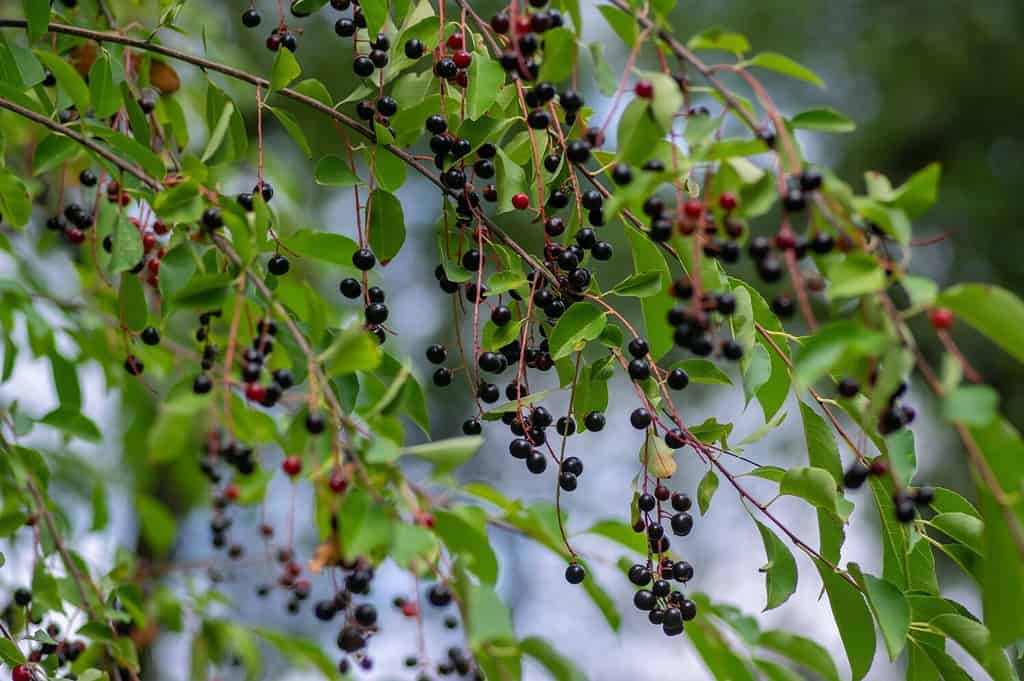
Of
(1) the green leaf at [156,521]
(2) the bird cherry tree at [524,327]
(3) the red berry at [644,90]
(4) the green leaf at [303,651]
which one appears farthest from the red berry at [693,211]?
(1) the green leaf at [156,521]

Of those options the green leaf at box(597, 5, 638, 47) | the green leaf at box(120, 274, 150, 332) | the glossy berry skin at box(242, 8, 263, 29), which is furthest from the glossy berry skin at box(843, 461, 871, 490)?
the glossy berry skin at box(242, 8, 263, 29)

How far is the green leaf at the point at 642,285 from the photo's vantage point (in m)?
1.21

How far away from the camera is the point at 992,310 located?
2.74ft

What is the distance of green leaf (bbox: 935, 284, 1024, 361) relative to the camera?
82 cm

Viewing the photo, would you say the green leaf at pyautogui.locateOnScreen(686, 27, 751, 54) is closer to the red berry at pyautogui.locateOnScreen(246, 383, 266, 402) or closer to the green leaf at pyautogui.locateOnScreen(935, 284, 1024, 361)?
the green leaf at pyautogui.locateOnScreen(935, 284, 1024, 361)

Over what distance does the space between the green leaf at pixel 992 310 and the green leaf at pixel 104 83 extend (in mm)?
1086

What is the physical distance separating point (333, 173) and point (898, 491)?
2.48 ft

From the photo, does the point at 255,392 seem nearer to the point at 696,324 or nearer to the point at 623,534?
the point at 696,324

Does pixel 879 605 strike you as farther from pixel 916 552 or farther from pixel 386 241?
pixel 386 241

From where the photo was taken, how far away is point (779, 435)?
6574 mm

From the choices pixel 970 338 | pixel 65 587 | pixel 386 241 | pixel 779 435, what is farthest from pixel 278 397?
pixel 779 435

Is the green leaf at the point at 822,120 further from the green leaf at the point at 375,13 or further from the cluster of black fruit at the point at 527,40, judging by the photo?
→ the green leaf at the point at 375,13

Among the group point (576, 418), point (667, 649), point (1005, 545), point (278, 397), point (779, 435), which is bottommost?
point (1005, 545)

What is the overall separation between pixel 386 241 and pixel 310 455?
442mm
